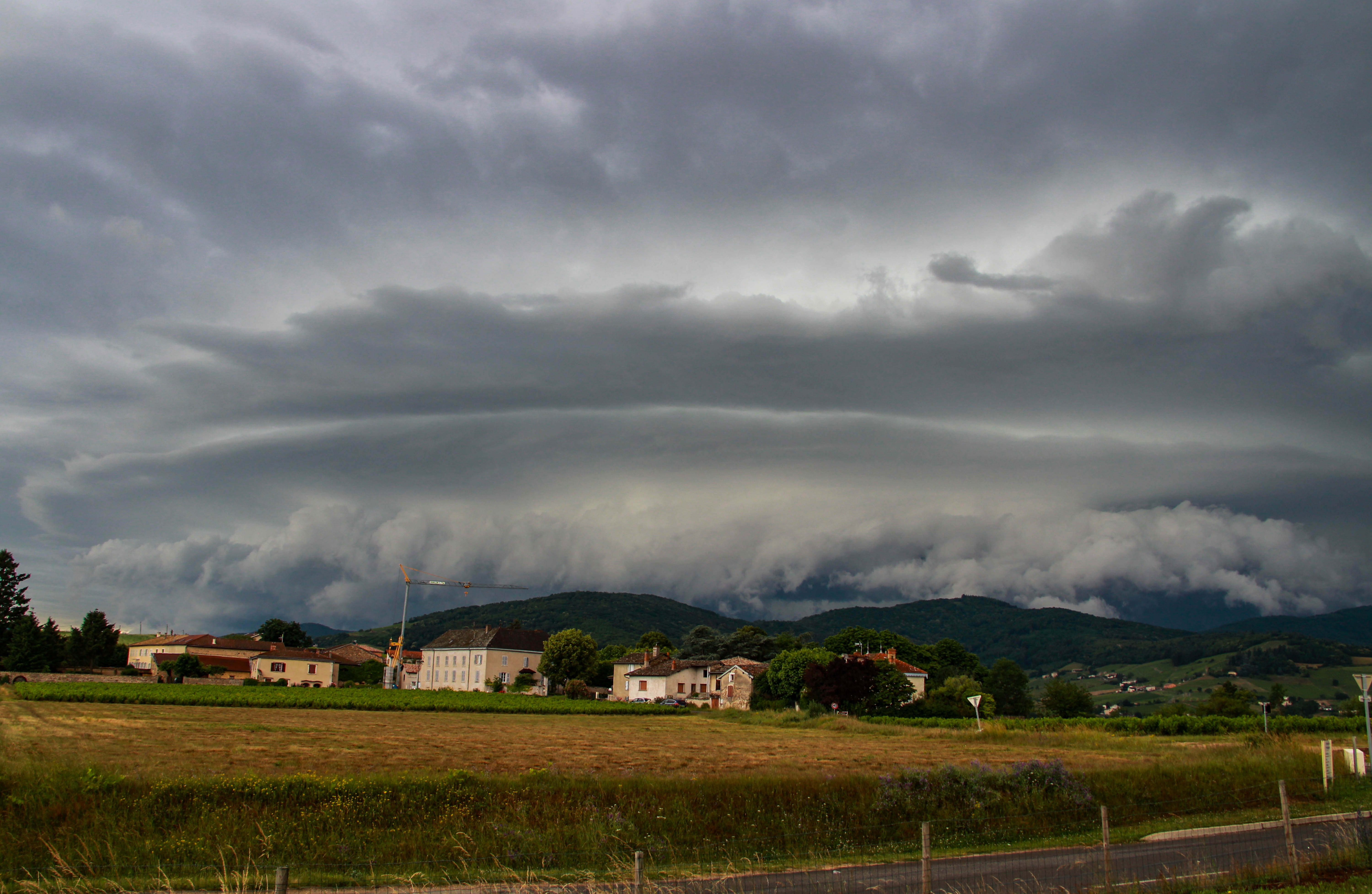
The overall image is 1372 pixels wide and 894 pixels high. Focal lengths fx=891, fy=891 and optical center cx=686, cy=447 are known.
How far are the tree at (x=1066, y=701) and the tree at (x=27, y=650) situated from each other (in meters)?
131

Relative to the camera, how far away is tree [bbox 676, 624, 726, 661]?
152250 millimetres

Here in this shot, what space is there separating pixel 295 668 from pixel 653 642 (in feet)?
196

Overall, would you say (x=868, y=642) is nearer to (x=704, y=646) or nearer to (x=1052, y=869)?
(x=704, y=646)

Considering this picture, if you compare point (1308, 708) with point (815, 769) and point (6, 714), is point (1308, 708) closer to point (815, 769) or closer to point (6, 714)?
point (815, 769)

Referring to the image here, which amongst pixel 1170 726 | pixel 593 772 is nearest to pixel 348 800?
pixel 593 772

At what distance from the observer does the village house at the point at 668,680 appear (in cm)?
11750

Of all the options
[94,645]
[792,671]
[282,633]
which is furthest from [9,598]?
[792,671]

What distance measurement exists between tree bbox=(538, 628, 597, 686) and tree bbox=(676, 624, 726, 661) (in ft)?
76.2

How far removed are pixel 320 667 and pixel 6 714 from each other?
308 ft

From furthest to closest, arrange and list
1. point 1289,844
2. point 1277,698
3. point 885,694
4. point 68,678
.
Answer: point 68,678
point 1277,698
point 885,694
point 1289,844

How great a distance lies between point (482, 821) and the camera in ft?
62.6

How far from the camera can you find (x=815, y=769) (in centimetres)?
3603

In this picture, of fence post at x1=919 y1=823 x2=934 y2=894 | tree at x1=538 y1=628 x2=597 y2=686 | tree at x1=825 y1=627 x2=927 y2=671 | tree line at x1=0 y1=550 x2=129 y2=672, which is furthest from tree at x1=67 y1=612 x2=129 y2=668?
fence post at x1=919 y1=823 x2=934 y2=894

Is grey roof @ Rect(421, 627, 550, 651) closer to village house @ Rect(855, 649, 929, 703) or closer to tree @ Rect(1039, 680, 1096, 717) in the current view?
village house @ Rect(855, 649, 929, 703)
